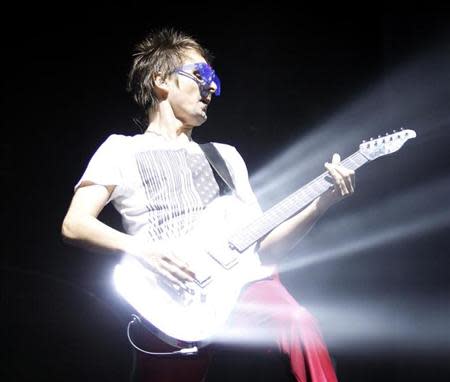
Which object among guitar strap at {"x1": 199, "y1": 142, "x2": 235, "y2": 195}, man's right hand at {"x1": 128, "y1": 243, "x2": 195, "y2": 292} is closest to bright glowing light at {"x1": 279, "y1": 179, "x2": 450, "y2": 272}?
guitar strap at {"x1": 199, "y1": 142, "x2": 235, "y2": 195}

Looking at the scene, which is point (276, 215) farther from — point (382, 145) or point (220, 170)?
point (382, 145)

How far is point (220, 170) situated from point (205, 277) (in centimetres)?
40

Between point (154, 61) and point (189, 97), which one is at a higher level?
point (154, 61)

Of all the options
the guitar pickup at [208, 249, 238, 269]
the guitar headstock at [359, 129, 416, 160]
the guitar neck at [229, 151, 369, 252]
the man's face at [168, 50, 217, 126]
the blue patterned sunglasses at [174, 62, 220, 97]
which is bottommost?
the guitar pickup at [208, 249, 238, 269]

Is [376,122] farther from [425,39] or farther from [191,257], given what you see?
[191,257]

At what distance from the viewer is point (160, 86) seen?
7.26 feet

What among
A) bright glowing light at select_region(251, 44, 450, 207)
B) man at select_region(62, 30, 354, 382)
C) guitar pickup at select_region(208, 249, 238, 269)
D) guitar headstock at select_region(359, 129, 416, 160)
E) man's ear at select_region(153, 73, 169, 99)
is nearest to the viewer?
man at select_region(62, 30, 354, 382)

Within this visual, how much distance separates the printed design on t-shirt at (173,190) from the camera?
1.96 m

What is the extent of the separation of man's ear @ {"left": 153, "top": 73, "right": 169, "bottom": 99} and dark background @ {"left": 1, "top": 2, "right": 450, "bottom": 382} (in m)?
0.79

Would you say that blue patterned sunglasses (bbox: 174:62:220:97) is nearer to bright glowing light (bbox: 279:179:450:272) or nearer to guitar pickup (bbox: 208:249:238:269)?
guitar pickup (bbox: 208:249:238:269)

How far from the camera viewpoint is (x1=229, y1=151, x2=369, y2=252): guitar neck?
75.0 inches

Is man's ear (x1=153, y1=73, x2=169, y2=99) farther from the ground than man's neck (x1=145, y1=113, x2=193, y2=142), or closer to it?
farther from the ground

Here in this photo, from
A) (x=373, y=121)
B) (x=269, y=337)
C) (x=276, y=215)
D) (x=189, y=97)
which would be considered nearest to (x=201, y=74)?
(x=189, y=97)

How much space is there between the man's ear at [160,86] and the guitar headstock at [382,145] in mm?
616
